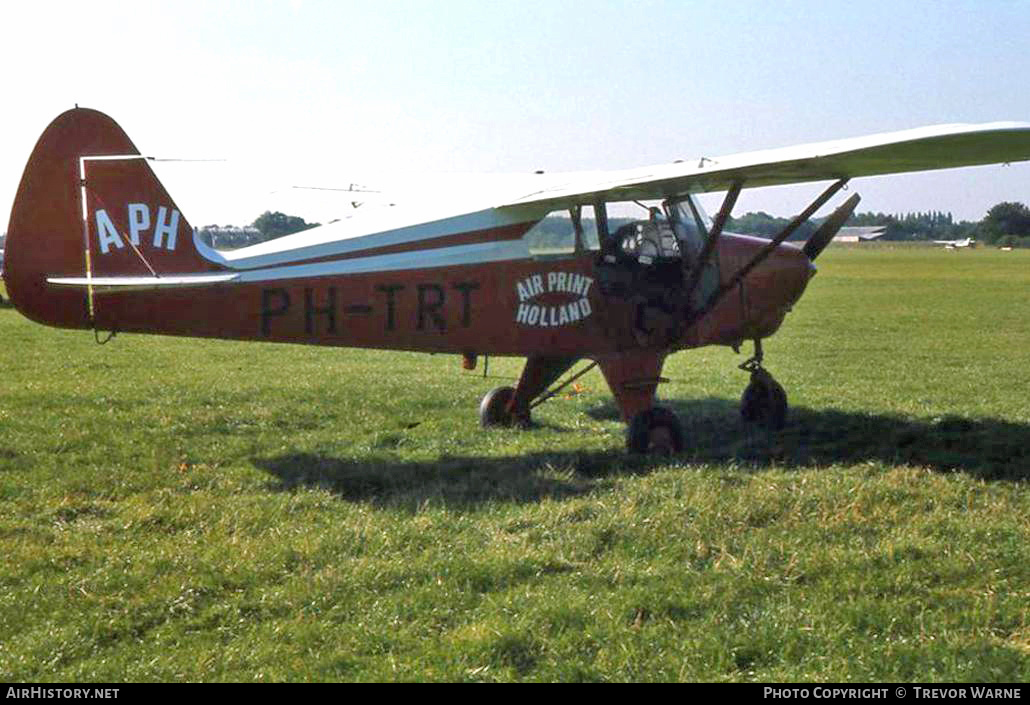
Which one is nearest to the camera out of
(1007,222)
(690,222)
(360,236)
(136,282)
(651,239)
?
(136,282)

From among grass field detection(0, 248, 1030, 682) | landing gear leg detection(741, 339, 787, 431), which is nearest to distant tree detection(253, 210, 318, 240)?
grass field detection(0, 248, 1030, 682)

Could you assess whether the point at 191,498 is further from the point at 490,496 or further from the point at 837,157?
the point at 837,157

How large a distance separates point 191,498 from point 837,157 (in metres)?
5.08

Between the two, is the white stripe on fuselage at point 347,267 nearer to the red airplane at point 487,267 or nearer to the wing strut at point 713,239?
the red airplane at point 487,267

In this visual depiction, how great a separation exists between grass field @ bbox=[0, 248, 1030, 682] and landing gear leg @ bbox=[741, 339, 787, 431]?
269mm

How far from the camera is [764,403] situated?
963 cm

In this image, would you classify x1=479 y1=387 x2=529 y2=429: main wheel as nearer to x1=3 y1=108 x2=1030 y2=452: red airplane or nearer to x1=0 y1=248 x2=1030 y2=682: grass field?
x1=3 y1=108 x2=1030 y2=452: red airplane

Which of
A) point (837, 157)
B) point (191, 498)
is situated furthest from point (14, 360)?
point (837, 157)

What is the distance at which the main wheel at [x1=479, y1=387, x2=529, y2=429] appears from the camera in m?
9.78

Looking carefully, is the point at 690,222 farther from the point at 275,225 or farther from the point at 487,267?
the point at 275,225

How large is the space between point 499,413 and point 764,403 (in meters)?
2.47

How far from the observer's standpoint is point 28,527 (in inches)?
232

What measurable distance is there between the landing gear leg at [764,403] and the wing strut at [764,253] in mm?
897

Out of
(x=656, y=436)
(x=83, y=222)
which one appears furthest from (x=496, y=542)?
(x=83, y=222)
